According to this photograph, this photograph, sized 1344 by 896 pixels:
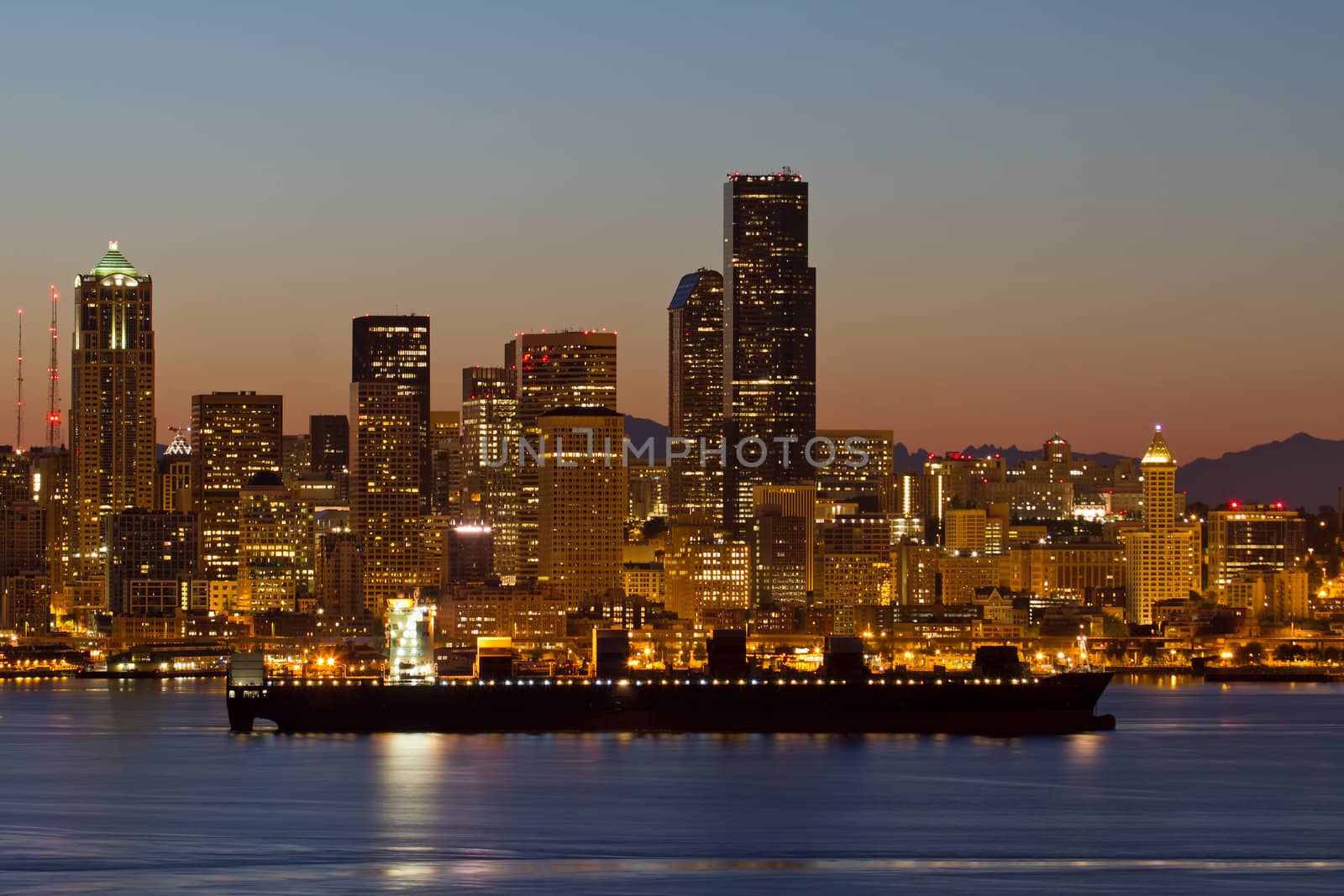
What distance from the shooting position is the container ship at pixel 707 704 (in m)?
89.1

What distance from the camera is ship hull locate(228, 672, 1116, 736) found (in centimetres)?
8906

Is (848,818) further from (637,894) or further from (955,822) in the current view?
(637,894)

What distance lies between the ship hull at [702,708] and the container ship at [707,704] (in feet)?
0.11

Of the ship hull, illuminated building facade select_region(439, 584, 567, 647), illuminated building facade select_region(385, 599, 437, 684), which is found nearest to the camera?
Answer: the ship hull

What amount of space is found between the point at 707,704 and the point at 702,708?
25 cm

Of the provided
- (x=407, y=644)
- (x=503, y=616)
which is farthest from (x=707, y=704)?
(x=503, y=616)

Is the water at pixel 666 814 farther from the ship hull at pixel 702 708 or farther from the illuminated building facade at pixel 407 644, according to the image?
the illuminated building facade at pixel 407 644

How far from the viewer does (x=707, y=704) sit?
89562 mm

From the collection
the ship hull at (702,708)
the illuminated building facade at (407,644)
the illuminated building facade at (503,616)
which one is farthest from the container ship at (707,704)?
the illuminated building facade at (503,616)

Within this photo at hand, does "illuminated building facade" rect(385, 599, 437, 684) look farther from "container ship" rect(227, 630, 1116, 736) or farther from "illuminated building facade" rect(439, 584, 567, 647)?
"illuminated building facade" rect(439, 584, 567, 647)

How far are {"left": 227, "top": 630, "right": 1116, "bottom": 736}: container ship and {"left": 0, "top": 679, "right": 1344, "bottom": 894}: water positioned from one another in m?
2.62

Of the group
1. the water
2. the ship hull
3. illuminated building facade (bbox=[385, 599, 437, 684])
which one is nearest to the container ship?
the ship hull

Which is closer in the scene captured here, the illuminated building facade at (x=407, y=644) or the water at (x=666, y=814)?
the water at (x=666, y=814)

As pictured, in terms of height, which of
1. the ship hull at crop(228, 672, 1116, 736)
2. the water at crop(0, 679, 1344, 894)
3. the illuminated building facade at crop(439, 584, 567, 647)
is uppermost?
the illuminated building facade at crop(439, 584, 567, 647)
